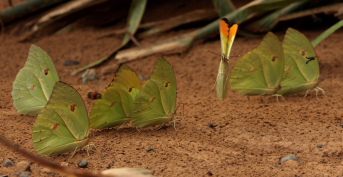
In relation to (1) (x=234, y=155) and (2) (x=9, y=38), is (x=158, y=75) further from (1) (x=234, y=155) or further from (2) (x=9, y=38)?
(2) (x=9, y=38)

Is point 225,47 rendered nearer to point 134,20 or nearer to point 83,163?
point 83,163

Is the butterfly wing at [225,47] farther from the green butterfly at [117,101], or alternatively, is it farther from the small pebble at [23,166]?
the small pebble at [23,166]

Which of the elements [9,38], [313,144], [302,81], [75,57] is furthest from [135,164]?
[9,38]

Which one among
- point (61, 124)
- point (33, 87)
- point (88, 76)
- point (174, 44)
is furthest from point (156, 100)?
point (174, 44)

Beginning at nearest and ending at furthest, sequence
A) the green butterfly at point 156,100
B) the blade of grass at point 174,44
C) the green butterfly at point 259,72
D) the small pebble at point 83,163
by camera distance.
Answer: the small pebble at point 83,163, the green butterfly at point 156,100, the green butterfly at point 259,72, the blade of grass at point 174,44

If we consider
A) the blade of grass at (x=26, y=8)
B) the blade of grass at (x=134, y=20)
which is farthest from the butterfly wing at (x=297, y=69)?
the blade of grass at (x=26, y=8)

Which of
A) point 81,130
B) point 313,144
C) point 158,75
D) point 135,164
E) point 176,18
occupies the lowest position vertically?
point 313,144

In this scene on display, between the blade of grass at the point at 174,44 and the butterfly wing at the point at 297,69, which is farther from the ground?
the blade of grass at the point at 174,44
